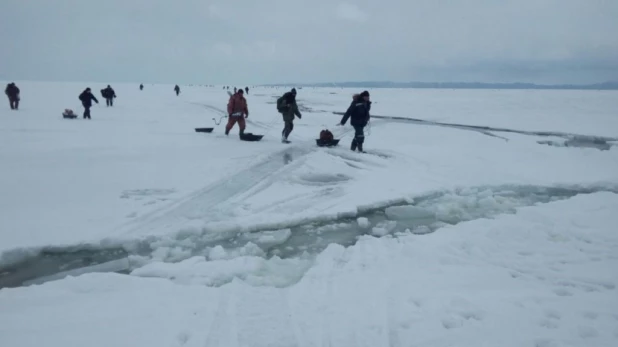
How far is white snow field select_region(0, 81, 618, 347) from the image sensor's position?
133 inches

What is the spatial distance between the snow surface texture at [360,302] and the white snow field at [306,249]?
18 millimetres

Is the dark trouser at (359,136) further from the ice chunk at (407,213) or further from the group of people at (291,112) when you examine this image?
the ice chunk at (407,213)

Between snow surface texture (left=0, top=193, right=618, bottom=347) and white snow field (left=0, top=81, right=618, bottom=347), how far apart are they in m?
0.02

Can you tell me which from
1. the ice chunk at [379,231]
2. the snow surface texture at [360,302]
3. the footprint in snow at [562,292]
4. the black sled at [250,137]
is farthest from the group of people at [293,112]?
the footprint in snow at [562,292]

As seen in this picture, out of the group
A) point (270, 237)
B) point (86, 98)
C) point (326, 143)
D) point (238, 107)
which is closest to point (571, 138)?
point (326, 143)

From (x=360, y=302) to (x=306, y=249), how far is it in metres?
1.54

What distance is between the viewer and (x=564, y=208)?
273 inches

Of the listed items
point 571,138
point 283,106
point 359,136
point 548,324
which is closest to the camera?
point 548,324

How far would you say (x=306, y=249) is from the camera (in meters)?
5.24

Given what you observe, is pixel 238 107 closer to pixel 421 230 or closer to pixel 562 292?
pixel 421 230

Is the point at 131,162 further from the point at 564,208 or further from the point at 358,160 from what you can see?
the point at 564,208

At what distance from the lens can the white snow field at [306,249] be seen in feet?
11.1

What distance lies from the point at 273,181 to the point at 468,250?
4369 mm

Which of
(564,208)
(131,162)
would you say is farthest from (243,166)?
(564,208)
